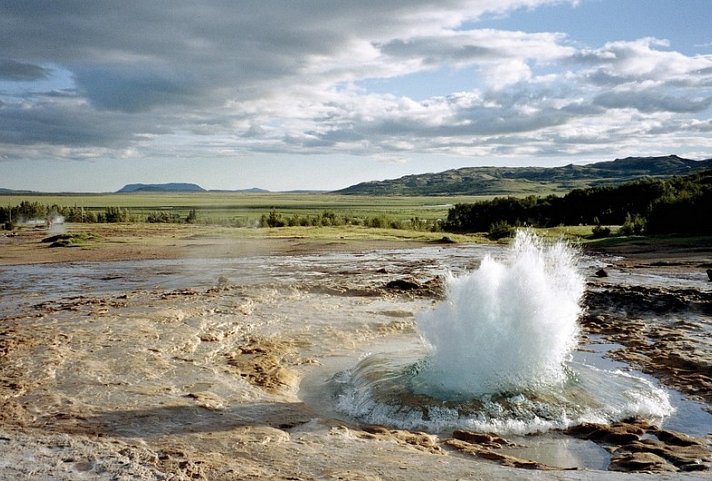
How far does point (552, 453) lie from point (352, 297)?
1019 cm

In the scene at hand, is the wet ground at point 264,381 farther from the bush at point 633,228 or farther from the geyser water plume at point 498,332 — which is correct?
the bush at point 633,228

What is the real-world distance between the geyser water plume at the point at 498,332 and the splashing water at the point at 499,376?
0.04 ft

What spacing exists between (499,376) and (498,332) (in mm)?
594

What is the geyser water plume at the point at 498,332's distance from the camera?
26.1 feet

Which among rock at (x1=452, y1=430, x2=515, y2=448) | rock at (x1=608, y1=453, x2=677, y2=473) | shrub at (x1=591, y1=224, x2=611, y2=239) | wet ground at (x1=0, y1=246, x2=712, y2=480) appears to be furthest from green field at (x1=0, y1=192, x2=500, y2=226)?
rock at (x1=608, y1=453, x2=677, y2=473)

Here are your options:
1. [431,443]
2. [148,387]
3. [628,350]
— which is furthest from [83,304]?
[628,350]

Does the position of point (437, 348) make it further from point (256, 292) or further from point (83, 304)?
point (83, 304)

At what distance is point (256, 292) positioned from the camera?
16.7m

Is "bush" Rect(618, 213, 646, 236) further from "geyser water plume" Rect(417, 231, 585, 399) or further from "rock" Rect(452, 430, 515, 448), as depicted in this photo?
"rock" Rect(452, 430, 515, 448)

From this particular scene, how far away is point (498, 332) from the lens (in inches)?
324

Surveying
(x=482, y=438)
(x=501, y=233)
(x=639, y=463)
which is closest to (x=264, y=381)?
(x=482, y=438)

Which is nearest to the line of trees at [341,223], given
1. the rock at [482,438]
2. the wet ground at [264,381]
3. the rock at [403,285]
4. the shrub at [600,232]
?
the shrub at [600,232]

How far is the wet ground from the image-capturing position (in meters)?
5.88

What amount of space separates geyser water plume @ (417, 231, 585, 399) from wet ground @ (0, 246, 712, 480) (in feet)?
3.54
